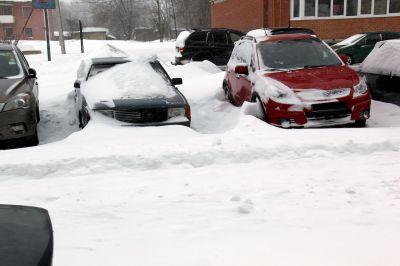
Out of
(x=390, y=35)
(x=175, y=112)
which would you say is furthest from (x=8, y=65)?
(x=390, y=35)

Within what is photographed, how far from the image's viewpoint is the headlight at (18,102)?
6673 mm

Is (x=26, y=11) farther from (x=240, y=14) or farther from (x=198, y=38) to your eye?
(x=198, y=38)

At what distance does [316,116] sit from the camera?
22.6 feet

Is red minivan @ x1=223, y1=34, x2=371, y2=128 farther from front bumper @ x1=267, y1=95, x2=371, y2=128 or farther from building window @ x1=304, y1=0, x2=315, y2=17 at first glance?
building window @ x1=304, y1=0, x2=315, y2=17

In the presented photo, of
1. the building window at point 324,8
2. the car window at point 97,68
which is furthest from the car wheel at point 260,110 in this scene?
the building window at point 324,8

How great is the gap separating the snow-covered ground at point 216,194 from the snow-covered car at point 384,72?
1.75 meters

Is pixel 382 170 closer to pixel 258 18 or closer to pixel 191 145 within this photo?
pixel 191 145

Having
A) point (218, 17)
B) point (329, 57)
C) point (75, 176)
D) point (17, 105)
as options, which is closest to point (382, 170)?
point (75, 176)

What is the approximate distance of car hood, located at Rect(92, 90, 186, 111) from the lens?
6.81 metres

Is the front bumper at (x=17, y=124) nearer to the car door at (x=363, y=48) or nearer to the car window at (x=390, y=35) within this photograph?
the car door at (x=363, y=48)

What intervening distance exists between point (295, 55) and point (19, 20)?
65471 millimetres

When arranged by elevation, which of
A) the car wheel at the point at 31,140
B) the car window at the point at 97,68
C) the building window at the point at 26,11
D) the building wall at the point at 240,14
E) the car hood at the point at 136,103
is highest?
the building window at the point at 26,11

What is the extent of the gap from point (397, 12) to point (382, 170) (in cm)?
2238

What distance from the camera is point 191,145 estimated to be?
5.65m
